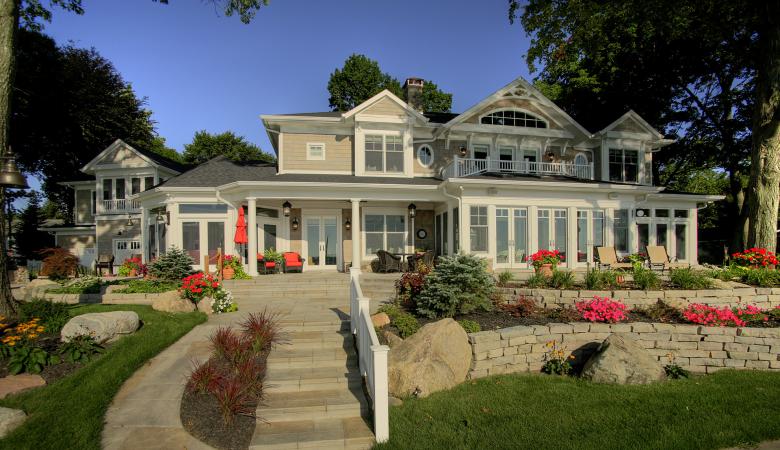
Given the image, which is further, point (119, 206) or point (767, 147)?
point (119, 206)

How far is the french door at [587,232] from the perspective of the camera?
47.0ft

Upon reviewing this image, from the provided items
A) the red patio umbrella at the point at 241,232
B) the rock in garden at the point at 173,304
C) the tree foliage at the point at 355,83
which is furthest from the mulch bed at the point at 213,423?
the tree foliage at the point at 355,83

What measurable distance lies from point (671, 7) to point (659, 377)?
1272 centimetres

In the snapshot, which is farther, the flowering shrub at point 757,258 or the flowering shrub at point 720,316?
the flowering shrub at point 757,258

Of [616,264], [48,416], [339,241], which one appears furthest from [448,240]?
[48,416]

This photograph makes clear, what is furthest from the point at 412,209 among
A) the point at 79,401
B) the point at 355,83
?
the point at 355,83

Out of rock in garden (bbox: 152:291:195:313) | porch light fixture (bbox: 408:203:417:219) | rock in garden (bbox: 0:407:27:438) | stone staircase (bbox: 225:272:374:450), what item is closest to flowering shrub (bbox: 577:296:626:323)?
stone staircase (bbox: 225:272:374:450)

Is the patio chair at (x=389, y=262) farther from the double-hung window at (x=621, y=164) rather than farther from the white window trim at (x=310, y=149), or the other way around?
the double-hung window at (x=621, y=164)

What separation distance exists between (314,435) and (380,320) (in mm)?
2851

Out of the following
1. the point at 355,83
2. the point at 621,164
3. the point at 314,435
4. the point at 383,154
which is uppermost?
the point at 355,83

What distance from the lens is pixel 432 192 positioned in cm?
1446

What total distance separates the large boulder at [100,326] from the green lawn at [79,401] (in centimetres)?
21

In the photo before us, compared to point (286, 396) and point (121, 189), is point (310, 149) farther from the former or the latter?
point (121, 189)

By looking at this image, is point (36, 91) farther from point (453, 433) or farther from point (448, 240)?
point (453, 433)
